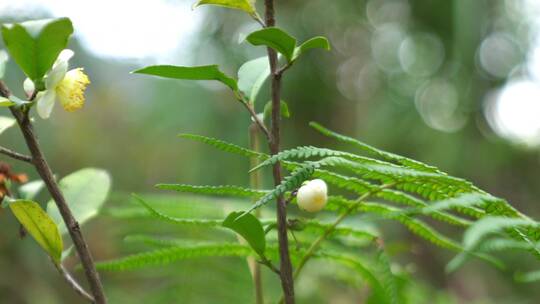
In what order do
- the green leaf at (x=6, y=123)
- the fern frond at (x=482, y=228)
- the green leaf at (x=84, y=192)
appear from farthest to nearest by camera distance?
the green leaf at (x=84, y=192) < the green leaf at (x=6, y=123) < the fern frond at (x=482, y=228)

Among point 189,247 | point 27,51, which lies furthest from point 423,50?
point 27,51

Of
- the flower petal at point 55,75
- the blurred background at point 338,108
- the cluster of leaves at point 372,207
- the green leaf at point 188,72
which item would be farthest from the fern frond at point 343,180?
the blurred background at point 338,108

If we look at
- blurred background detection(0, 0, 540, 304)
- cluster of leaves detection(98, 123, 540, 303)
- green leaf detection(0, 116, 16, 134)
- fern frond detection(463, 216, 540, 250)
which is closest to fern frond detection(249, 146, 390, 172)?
cluster of leaves detection(98, 123, 540, 303)

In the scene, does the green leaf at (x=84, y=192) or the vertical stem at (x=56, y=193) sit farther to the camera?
the green leaf at (x=84, y=192)

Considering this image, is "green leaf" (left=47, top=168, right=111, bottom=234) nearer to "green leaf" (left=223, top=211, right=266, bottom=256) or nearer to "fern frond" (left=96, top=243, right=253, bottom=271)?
"fern frond" (left=96, top=243, right=253, bottom=271)

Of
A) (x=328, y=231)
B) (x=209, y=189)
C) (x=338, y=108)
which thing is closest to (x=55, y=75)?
(x=209, y=189)

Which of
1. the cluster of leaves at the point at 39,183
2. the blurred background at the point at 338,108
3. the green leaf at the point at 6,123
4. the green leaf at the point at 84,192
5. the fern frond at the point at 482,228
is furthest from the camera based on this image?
the blurred background at the point at 338,108

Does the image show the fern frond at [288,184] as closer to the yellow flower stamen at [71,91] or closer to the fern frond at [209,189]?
the fern frond at [209,189]
